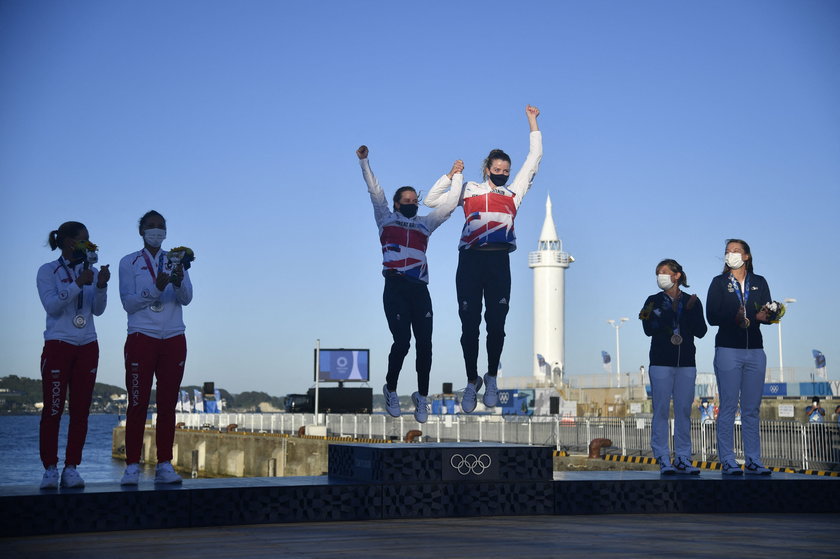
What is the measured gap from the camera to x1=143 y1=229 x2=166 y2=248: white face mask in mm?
10117

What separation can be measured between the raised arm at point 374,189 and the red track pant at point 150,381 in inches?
128

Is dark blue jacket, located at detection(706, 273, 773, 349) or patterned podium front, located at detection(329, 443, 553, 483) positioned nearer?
patterned podium front, located at detection(329, 443, 553, 483)

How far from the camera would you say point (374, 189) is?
12.2m

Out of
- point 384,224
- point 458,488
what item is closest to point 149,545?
point 458,488

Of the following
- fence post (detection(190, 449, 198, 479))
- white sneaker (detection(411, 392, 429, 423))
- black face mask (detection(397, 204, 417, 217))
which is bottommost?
fence post (detection(190, 449, 198, 479))

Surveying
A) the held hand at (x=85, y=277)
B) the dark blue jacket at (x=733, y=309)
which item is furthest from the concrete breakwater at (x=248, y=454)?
the held hand at (x=85, y=277)

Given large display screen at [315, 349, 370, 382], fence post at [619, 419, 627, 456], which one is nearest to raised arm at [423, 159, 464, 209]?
fence post at [619, 419, 627, 456]

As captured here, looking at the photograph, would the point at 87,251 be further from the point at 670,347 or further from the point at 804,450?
the point at 804,450

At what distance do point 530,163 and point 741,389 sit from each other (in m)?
3.87

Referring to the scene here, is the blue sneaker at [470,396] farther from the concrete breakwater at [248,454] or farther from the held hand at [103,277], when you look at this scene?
the concrete breakwater at [248,454]

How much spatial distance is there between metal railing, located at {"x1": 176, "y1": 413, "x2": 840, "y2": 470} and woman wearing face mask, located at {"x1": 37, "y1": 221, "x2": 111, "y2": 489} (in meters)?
18.0

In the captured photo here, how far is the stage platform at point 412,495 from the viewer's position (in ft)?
28.4

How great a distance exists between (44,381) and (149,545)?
262 cm

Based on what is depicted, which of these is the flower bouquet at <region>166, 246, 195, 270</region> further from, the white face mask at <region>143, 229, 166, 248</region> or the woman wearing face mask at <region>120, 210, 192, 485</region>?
the white face mask at <region>143, 229, 166, 248</region>
